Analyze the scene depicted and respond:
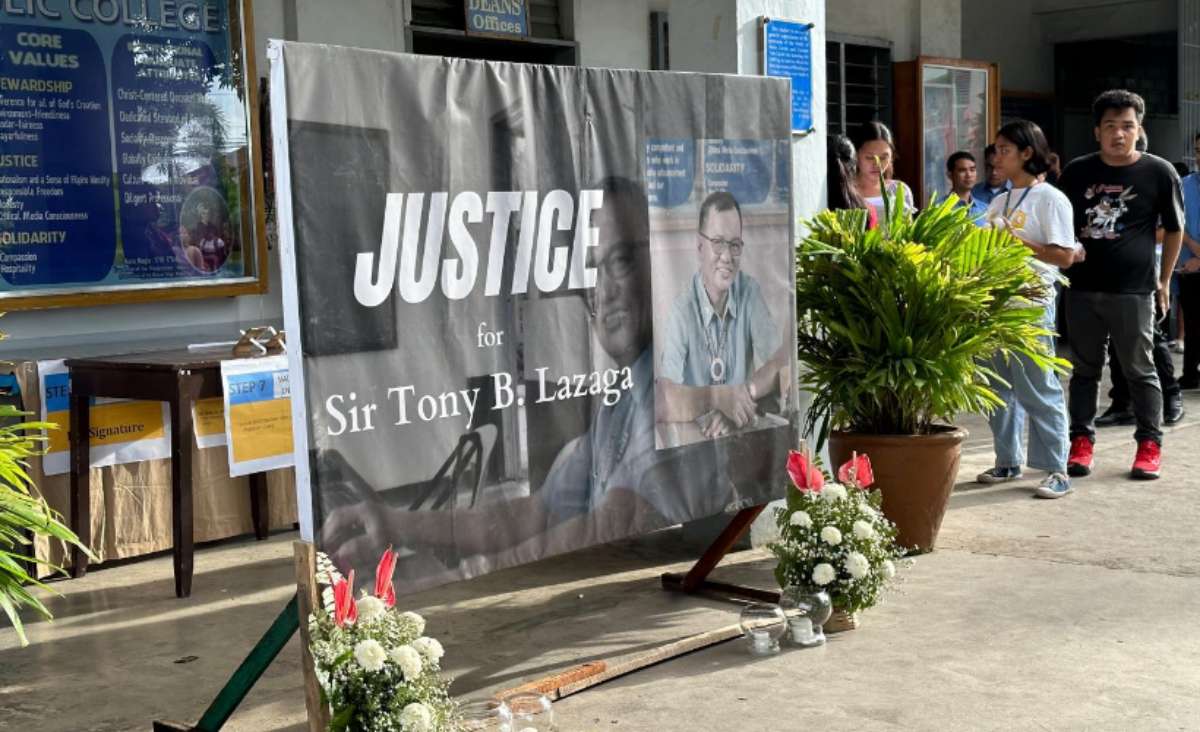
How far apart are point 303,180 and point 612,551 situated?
10.1 feet

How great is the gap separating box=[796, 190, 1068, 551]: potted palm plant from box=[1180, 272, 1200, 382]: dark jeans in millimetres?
5075

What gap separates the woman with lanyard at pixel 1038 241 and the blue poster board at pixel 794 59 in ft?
3.95

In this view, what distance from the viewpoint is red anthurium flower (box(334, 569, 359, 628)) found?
3555 mm

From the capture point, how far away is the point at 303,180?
3.63 m

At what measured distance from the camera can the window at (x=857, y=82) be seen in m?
11.6

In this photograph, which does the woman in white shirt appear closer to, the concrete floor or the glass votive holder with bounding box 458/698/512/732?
the concrete floor

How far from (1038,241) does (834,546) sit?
9.23 feet

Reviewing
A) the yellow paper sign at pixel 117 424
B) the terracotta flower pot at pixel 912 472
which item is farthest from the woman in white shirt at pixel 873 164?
the yellow paper sign at pixel 117 424

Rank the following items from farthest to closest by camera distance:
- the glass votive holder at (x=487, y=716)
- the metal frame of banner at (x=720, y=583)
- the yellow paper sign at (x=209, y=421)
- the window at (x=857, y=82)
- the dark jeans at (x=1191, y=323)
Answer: the window at (x=857, y=82)
the dark jeans at (x=1191, y=323)
the yellow paper sign at (x=209, y=421)
the metal frame of banner at (x=720, y=583)
the glass votive holder at (x=487, y=716)

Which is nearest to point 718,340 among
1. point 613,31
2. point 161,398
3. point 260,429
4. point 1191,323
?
point 260,429

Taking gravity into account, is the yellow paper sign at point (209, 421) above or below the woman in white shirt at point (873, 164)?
below

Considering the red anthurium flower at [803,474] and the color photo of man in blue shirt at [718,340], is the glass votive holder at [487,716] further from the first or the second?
the red anthurium flower at [803,474]

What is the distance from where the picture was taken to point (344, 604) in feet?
11.7

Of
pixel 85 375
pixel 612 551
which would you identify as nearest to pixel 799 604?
pixel 612 551
